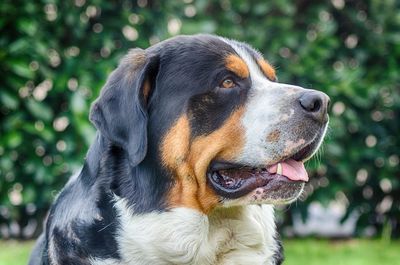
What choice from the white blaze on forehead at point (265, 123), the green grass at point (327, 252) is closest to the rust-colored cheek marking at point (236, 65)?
the white blaze on forehead at point (265, 123)

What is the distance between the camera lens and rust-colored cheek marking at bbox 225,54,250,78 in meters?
3.61

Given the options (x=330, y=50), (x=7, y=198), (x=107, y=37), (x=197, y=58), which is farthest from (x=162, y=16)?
(x=197, y=58)

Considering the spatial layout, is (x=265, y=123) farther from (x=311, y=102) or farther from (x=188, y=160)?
(x=188, y=160)

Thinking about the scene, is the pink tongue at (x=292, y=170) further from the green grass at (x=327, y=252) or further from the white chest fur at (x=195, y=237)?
the green grass at (x=327, y=252)

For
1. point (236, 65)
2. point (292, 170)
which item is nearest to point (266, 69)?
point (236, 65)

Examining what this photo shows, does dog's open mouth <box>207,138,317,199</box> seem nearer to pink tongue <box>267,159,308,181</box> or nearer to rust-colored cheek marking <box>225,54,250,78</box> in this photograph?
pink tongue <box>267,159,308,181</box>

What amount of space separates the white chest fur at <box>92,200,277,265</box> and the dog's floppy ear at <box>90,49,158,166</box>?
0.28 meters

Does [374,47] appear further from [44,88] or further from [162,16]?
[44,88]

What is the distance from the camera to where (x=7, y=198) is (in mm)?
6703

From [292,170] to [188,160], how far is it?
467 millimetres

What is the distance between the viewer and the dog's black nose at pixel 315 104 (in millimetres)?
3395

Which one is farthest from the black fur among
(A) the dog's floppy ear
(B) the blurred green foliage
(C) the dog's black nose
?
(B) the blurred green foliage

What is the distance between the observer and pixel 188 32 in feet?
20.9

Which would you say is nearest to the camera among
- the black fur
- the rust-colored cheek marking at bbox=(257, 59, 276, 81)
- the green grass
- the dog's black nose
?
the dog's black nose
